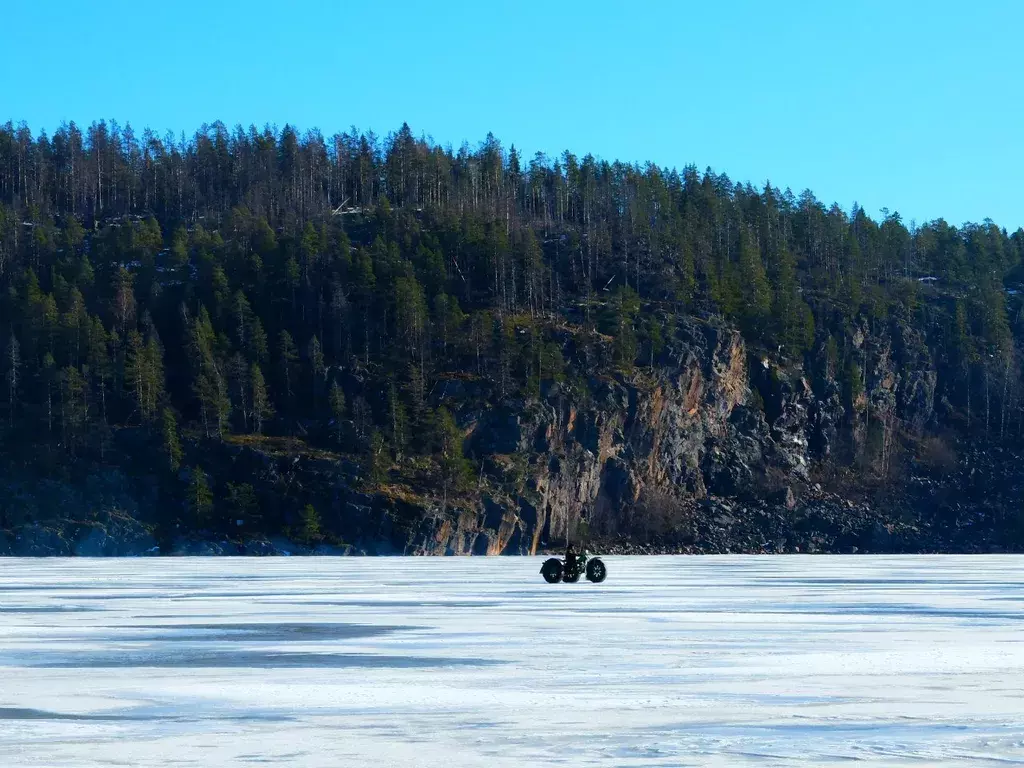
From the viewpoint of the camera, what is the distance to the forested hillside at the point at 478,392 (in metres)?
130

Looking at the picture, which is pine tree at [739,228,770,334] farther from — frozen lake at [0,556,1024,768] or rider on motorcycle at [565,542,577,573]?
frozen lake at [0,556,1024,768]

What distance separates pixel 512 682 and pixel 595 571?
110 ft

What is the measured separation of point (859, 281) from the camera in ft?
622

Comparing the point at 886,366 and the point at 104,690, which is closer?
the point at 104,690

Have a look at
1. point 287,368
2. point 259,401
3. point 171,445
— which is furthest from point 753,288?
point 171,445

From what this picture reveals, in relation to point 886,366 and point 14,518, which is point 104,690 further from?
point 886,366

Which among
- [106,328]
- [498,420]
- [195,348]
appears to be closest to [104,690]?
[498,420]

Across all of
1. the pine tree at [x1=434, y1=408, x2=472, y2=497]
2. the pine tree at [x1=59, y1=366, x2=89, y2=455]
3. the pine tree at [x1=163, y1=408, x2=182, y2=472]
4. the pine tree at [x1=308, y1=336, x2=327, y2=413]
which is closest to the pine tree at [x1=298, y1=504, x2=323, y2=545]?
the pine tree at [x1=434, y1=408, x2=472, y2=497]

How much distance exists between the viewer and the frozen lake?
16703 mm

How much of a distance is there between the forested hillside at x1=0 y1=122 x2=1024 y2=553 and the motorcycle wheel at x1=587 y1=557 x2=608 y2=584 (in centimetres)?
7009

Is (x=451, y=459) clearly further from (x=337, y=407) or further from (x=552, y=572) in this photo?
(x=552, y=572)

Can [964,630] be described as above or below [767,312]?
below

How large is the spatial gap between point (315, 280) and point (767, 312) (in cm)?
5578

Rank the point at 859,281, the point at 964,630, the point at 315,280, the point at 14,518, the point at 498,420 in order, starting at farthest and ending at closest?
the point at 859,281 < the point at 315,280 < the point at 498,420 < the point at 14,518 < the point at 964,630
